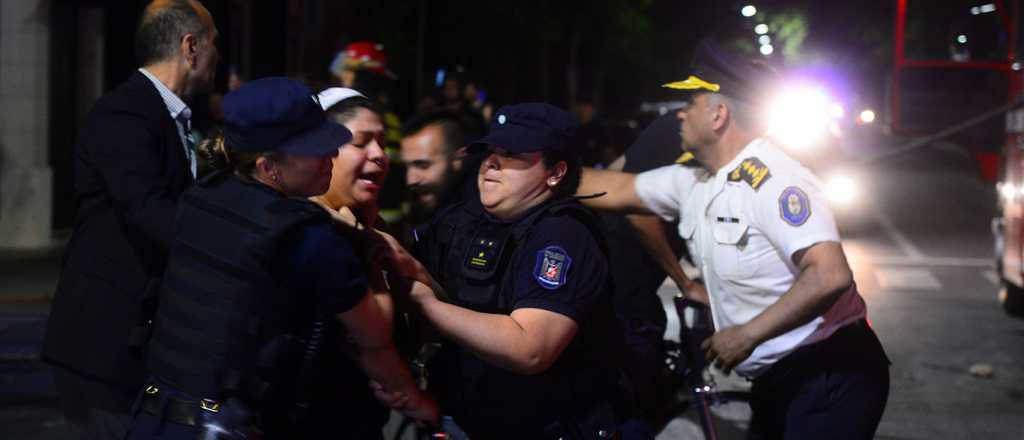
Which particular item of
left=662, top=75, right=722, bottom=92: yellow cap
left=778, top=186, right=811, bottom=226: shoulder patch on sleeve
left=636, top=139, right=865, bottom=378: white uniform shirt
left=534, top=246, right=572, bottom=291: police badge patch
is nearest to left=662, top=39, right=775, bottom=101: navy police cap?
left=662, top=75, right=722, bottom=92: yellow cap

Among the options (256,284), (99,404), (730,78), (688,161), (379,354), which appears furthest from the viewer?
(688,161)

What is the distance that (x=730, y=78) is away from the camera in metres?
4.62

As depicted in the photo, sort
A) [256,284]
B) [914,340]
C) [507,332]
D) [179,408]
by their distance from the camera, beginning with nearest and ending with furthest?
[256,284]
[179,408]
[507,332]
[914,340]

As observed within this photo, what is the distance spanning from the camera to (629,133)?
1555cm

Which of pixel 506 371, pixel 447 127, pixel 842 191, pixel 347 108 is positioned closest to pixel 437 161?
pixel 447 127

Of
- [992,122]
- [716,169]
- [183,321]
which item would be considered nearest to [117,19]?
[992,122]

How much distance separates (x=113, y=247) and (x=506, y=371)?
1211 mm

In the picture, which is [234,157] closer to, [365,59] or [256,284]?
[256,284]

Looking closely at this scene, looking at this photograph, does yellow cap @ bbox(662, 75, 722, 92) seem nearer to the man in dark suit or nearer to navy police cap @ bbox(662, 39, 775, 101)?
navy police cap @ bbox(662, 39, 775, 101)

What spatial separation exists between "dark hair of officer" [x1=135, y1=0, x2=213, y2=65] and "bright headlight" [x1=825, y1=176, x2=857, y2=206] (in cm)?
2177

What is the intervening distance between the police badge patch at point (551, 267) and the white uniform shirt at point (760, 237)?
1.07 m

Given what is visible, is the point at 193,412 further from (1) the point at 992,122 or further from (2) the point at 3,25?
(1) the point at 992,122

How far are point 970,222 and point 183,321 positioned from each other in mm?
21404

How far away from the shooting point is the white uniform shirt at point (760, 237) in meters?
4.25
